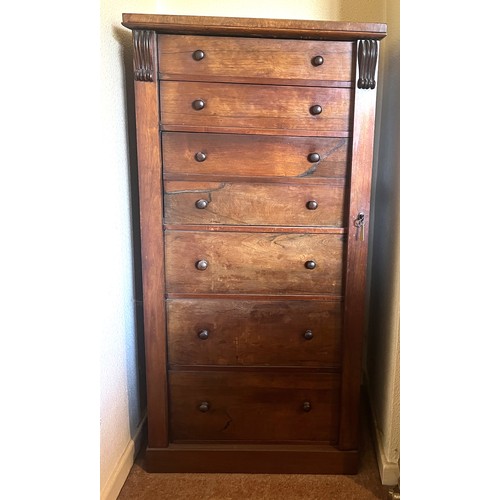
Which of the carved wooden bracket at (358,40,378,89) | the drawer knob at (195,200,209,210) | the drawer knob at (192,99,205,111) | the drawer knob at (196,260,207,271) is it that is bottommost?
the drawer knob at (196,260,207,271)

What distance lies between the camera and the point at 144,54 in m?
1.19

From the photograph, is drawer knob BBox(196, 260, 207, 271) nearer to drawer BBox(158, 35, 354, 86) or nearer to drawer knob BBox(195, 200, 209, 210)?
drawer knob BBox(195, 200, 209, 210)

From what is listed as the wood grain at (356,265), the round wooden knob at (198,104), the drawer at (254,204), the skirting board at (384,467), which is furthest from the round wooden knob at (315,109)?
the skirting board at (384,467)

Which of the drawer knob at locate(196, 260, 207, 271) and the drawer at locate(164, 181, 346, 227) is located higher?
the drawer at locate(164, 181, 346, 227)

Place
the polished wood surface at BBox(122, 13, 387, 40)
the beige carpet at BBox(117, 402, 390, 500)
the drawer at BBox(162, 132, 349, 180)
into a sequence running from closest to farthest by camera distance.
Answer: the polished wood surface at BBox(122, 13, 387, 40)
the drawer at BBox(162, 132, 349, 180)
the beige carpet at BBox(117, 402, 390, 500)

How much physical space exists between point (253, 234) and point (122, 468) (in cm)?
94

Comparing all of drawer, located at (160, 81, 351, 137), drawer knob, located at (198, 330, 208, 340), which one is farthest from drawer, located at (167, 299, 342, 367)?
drawer, located at (160, 81, 351, 137)

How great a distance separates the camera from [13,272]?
2.04 ft

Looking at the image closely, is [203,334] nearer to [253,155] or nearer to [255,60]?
[253,155]

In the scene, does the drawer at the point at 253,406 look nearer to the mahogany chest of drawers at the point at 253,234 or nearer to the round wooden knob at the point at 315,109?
the mahogany chest of drawers at the point at 253,234

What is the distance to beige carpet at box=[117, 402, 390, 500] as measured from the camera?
137 cm

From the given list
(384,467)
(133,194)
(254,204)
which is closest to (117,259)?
(133,194)

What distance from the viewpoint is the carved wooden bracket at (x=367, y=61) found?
47.2 inches
